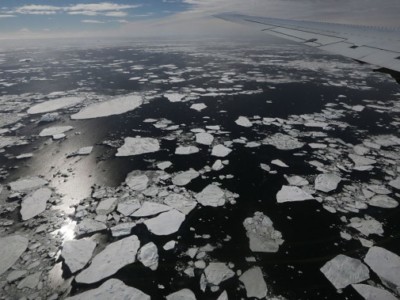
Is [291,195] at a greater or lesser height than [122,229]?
lesser

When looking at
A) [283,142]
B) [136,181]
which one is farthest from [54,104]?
[283,142]

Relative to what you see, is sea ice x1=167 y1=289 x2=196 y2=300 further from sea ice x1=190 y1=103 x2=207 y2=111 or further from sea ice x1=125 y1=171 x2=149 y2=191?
sea ice x1=190 y1=103 x2=207 y2=111

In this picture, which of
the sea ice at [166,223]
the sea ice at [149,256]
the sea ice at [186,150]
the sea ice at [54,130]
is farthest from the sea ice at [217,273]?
the sea ice at [54,130]

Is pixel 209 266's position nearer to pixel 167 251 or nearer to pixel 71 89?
pixel 167 251

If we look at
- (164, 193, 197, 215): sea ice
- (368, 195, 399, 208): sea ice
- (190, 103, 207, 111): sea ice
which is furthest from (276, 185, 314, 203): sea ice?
(190, 103, 207, 111): sea ice

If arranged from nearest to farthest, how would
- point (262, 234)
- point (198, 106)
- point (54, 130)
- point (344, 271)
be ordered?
point (344, 271) → point (262, 234) → point (54, 130) → point (198, 106)

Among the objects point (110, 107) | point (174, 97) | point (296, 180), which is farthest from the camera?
point (174, 97)

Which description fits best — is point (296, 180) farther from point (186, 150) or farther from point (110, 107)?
point (110, 107)

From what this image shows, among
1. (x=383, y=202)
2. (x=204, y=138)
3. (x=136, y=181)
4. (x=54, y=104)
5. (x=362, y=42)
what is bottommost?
(x=383, y=202)
